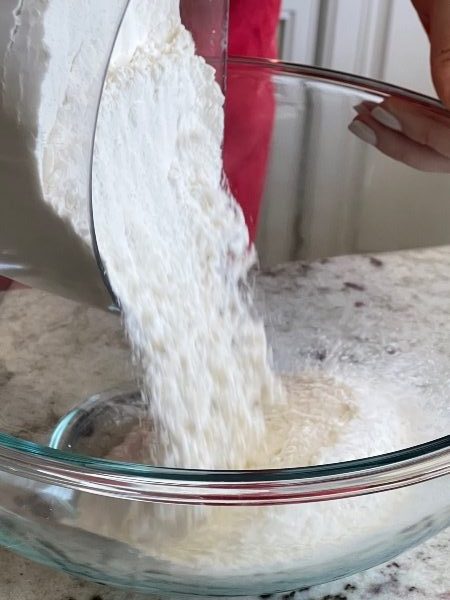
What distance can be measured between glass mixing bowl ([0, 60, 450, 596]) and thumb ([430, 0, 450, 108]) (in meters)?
0.16

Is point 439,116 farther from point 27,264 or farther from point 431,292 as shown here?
point 27,264

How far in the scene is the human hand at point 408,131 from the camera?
33.8 inches

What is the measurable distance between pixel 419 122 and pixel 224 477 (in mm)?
538

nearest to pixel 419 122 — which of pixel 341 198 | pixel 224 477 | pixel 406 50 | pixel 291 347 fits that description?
pixel 341 198

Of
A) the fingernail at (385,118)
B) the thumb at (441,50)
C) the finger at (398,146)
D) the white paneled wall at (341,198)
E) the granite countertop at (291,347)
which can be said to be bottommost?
the granite countertop at (291,347)

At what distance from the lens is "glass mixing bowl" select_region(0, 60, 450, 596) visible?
450 mm

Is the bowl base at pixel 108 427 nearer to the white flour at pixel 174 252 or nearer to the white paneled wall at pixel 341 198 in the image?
the white flour at pixel 174 252

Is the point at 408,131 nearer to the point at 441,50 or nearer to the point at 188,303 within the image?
the point at 441,50

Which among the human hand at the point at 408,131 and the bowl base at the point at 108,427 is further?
the human hand at the point at 408,131

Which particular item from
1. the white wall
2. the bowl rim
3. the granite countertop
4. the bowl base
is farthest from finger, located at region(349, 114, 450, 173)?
the white wall

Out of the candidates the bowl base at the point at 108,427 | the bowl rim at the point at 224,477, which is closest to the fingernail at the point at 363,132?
the bowl base at the point at 108,427

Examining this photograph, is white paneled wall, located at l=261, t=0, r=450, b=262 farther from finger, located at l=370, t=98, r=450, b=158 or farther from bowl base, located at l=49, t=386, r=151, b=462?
bowl base, located at l=49, t=386, r=151, b=462

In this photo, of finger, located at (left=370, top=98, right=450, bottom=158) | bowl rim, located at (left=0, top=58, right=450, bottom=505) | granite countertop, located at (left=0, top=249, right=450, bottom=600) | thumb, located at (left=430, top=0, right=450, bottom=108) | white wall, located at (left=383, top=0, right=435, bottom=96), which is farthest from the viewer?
white wall, located at (left=383, top=0, right=435, bottom=96)

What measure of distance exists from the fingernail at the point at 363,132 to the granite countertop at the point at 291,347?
0.13 meters
